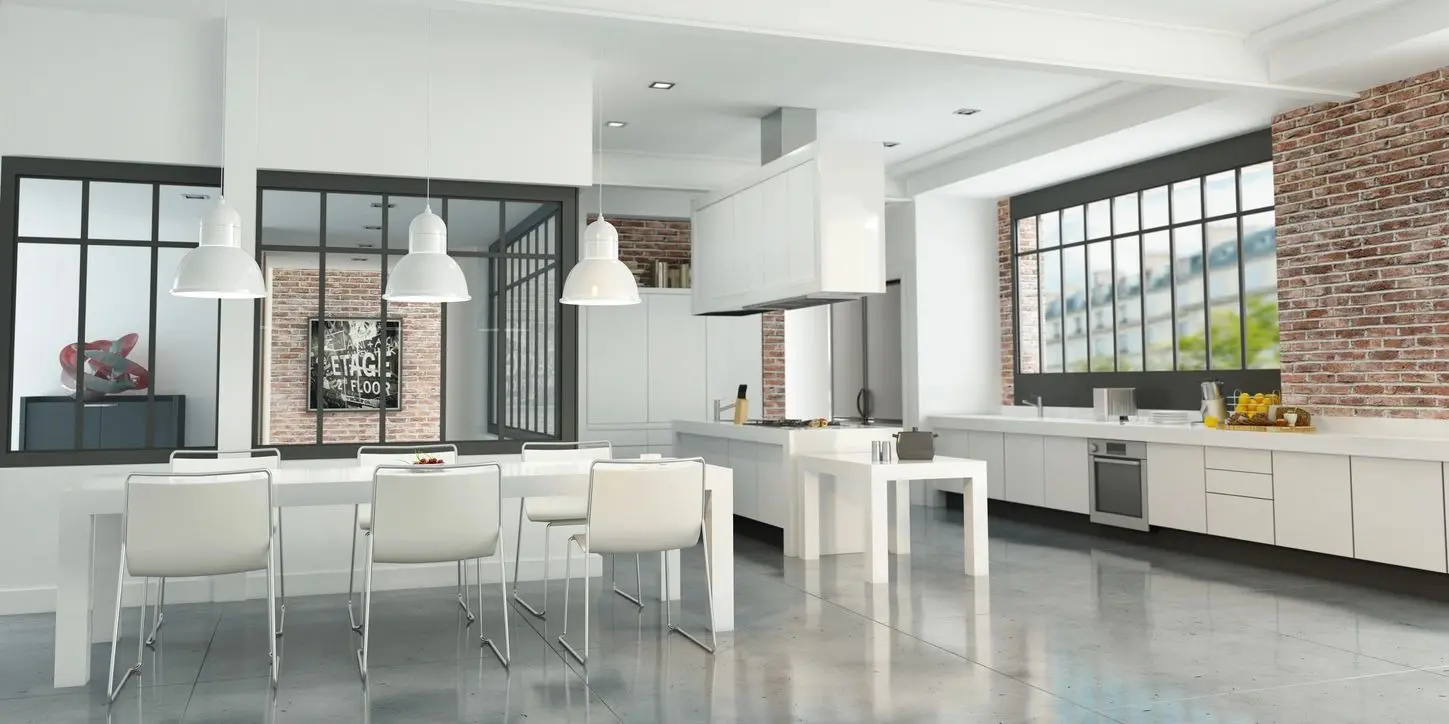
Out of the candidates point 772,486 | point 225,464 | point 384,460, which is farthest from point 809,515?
point 225,464

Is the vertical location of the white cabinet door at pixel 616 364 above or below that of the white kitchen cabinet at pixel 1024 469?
above

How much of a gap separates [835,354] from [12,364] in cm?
798

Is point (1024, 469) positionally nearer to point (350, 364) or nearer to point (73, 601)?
point (350, 364)

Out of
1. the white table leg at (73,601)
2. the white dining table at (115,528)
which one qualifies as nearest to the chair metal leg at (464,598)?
the white dining table at (115,528)

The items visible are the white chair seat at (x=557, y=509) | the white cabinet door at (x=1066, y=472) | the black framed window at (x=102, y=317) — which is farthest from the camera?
the white cabinet door at (x=1066, y=472)

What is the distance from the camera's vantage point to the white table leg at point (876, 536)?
620cm

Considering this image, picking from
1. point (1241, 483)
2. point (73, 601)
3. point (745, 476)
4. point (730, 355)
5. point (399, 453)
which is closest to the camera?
point (73, 601)

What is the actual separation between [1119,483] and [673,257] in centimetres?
507

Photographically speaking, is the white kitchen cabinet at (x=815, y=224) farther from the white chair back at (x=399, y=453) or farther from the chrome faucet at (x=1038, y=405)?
the chrome faucet at (x=1038, y=405)

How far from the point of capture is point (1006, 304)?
1020 cm

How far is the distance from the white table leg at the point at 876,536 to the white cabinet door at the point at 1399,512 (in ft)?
8.87

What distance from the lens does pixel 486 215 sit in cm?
673

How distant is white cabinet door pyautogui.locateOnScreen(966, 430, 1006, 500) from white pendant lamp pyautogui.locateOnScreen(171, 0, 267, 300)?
6.43m

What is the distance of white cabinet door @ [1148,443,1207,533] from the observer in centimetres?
716
